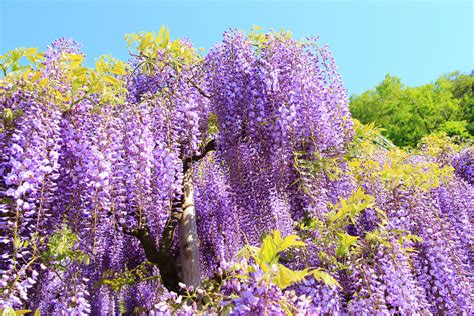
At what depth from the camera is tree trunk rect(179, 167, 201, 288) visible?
14.2 feet

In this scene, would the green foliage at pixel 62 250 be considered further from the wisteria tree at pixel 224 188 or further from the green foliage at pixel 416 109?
the green foliage at pixel 416 109

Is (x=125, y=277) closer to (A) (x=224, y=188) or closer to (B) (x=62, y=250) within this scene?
(A) (x=224, y=188)

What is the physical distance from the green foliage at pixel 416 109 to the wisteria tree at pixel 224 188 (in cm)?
1663

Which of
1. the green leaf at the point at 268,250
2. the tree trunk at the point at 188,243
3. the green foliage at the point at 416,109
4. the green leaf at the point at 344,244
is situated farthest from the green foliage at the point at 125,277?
the green foliage at the point at 416,109

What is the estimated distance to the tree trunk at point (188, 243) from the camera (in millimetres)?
4324

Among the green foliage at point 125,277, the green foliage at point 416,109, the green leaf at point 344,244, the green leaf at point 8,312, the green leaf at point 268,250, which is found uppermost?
the green foliage at point 416,109

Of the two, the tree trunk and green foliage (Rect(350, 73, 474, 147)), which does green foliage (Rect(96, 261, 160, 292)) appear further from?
green foliage (Rect(350, 73, 474, 147))

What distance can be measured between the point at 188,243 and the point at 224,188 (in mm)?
1054

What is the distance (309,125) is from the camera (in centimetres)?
371

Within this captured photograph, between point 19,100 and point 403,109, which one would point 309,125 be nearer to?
point 19,100

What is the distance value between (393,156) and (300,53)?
6.43 ft

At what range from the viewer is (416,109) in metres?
21.2

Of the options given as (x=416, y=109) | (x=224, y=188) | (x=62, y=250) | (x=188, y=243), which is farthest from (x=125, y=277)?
(x=416, y=109)

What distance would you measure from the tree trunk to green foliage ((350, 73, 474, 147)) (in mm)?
17296
